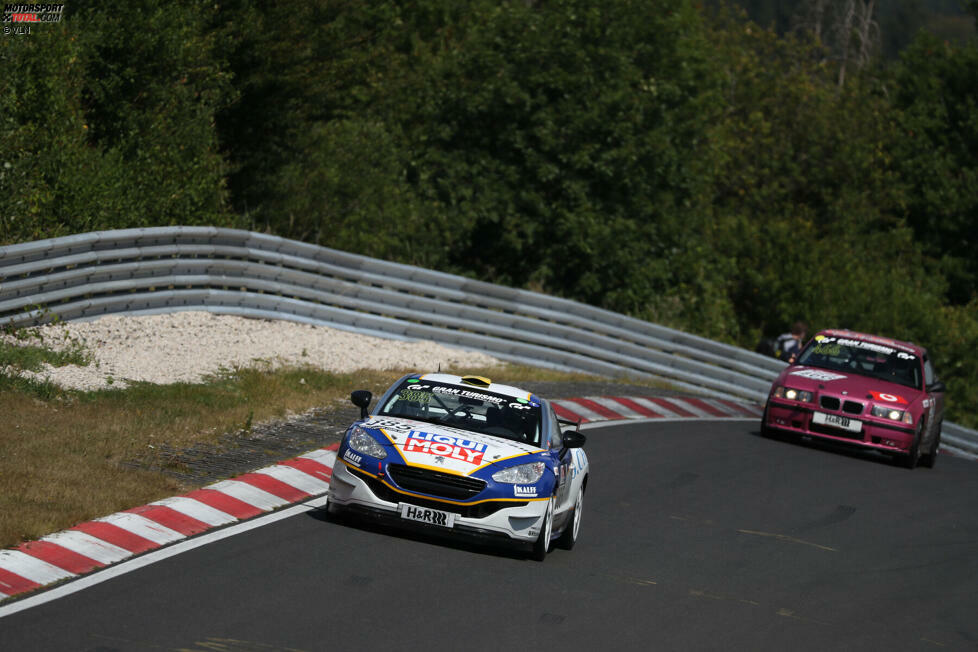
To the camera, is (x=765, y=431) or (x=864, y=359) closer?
(x=765, y=431)

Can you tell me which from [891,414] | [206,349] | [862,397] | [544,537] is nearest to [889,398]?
[891,414]

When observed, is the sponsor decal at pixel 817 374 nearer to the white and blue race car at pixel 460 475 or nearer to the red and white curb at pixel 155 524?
the red and white curb at pixel 155 524

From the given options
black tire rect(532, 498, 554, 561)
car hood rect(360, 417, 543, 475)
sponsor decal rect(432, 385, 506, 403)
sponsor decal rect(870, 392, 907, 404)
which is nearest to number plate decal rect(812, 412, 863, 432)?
sponsor decal rect(870, 392, 907, 404)

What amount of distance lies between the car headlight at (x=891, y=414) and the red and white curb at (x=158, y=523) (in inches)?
316

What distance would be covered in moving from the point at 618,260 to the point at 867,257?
58.0ft

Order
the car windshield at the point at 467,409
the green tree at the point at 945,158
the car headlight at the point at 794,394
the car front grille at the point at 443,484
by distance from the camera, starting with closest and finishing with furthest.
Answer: the car front grille at the point at 443,484 < the car windshield at the point at 467,409 < the car headlight at the point at 794,394 < the green tree at the point at 945,158

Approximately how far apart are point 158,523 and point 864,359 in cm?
1253

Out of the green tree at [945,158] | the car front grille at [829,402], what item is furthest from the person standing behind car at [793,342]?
the green tree at [945,158]

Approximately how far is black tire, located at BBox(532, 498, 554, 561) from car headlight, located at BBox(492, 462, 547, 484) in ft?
0.71

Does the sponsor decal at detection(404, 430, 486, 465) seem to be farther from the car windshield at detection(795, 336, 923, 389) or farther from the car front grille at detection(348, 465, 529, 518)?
the car windshield at detection(795, 336, 923, 389)

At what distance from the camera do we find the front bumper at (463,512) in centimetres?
984

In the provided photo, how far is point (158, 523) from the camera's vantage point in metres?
9.71

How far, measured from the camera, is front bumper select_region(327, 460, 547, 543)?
9.84 meters

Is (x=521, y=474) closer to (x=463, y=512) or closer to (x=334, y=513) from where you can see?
(x=463, y=512)
